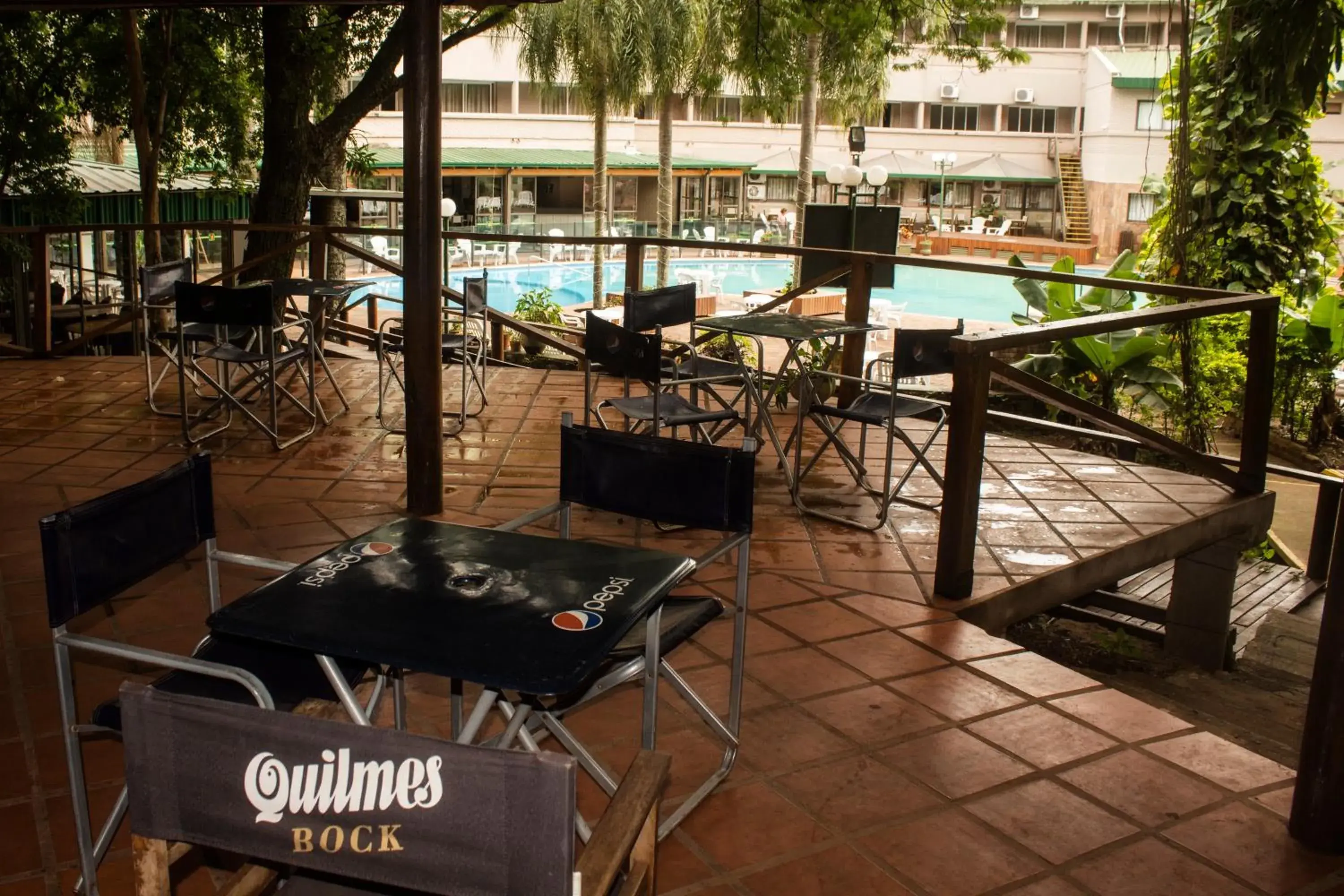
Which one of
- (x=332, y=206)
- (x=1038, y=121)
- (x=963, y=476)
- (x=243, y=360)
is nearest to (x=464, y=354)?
(x=243, y=360)

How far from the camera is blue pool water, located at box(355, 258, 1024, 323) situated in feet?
85.7

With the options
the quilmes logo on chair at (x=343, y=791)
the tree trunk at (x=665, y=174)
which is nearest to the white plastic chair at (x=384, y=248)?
the tree trunk at (x=665, y=174)

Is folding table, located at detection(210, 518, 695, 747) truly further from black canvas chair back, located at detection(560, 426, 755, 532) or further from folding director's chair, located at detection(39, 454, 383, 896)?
black canvas chair back, located at detection(560, 426, 755, 532)

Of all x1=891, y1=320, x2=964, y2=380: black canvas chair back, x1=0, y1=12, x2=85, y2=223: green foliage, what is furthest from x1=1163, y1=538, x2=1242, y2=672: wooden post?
x1=0, y1=12, x2=85, y2=223: green foliage

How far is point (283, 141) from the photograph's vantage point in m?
9.56

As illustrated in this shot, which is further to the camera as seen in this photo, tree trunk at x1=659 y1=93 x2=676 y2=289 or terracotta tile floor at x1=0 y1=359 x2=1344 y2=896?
tree trunk at x1=659 y1=93 x2=676 y2=289

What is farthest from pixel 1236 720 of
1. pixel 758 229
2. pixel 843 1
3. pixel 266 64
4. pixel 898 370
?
pixel 758 229

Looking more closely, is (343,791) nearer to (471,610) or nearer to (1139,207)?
(471,610)

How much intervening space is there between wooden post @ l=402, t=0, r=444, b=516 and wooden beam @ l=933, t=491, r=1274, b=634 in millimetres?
1795

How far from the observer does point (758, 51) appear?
755 cm

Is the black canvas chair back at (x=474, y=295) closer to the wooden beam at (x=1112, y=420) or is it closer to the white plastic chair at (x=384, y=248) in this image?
the wooden beam at (x=1112, y=420)

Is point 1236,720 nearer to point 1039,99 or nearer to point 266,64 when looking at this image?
point 266,64

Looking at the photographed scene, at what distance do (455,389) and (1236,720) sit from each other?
13.5 ft

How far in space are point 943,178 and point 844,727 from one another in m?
34.2
